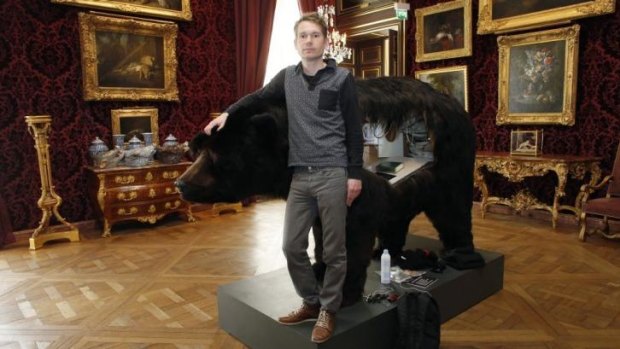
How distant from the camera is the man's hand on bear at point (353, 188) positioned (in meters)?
2.05

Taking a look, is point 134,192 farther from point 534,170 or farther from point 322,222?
point 534,170

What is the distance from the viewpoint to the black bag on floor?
235cm

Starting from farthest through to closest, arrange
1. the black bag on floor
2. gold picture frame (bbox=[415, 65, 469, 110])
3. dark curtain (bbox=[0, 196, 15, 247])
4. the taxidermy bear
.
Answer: gold picture frame (bbox=[415, 65, 469, 110])
dark curtain (bbox=[0, 196, 15, 247])
the black bag on floor
the taxidermy bear

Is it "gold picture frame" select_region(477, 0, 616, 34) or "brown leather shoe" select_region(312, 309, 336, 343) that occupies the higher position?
"gold picture frame" select_region(477, 0, 616, 34)

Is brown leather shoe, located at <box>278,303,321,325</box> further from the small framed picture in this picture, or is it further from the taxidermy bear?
the small framed picture

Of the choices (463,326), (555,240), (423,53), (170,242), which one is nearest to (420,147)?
(463,326)

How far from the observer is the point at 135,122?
6023 mm

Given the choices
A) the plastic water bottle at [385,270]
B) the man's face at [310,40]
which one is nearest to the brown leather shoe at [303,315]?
the plastic water bottle at [385,270]

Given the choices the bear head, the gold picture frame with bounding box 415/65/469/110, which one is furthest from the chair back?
the bear head

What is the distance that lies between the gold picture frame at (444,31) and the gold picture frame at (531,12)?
0.28 metres

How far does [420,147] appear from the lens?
9.59ft

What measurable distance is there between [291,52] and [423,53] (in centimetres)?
227

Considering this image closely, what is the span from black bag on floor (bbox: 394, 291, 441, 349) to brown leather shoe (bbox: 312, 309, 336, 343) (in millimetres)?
490

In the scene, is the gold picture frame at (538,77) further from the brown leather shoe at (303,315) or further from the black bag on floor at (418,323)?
the brown leather shoe at (303,315)
